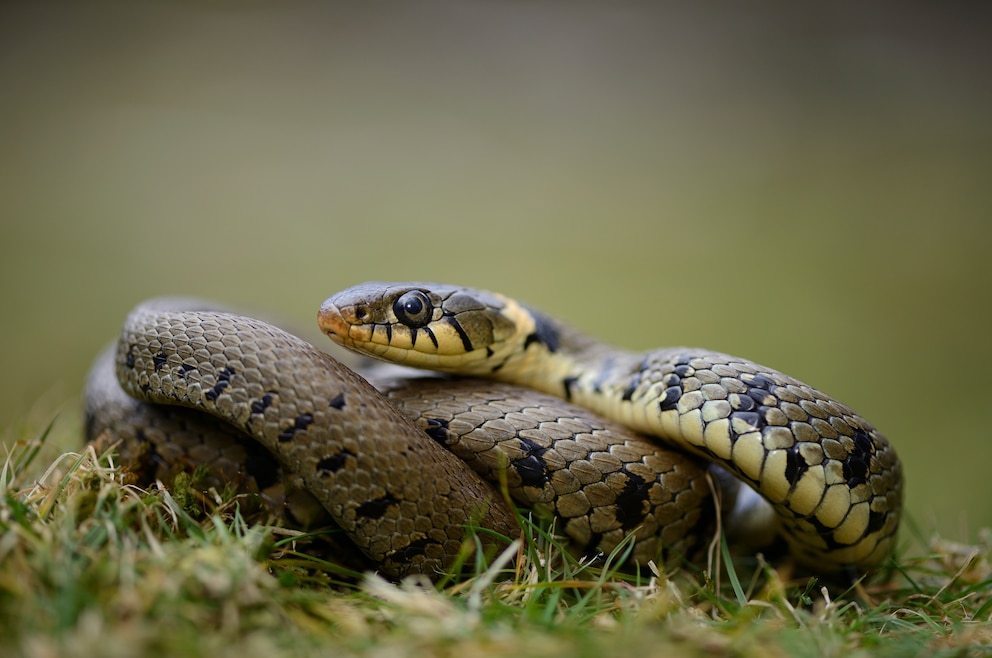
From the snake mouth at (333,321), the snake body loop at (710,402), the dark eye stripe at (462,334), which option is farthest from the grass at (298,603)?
the dark eye stripe at (462,334)

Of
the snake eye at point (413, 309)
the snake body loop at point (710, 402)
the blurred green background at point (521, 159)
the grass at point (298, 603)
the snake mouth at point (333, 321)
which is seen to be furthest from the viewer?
the blurred green background at point (521, 159)

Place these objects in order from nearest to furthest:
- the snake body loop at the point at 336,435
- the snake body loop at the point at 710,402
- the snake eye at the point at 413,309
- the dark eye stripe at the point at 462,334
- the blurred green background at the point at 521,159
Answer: the snake body loop at the point at 336,435, the snake body loop at the point at 710,402, the snake eye at the point at 413,309, the dark eye stripe at the point at 462,334, the blurred green background at the point at 521,159

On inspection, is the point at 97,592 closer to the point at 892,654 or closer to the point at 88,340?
the point at 892,654

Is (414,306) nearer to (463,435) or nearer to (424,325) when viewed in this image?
(424,325)

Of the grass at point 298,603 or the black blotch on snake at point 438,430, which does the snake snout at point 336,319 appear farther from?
the grass at point 298,603

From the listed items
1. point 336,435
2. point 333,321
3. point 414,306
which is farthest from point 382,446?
point 414,306

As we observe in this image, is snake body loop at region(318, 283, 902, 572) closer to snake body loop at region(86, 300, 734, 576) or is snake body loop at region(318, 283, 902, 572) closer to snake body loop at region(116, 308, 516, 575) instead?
snake body loop at region(86, 300, 734, 576)

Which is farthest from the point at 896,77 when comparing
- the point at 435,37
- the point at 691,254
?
the point at 435,37
